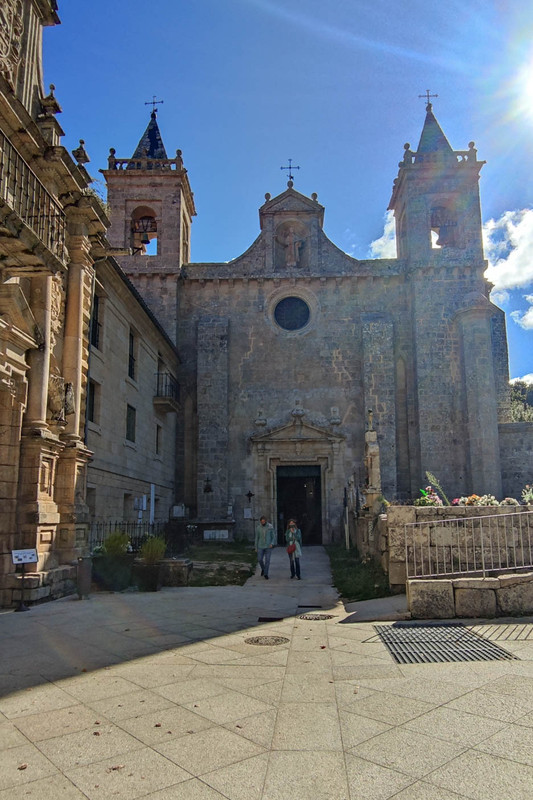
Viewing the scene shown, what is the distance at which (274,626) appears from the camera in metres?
7.48

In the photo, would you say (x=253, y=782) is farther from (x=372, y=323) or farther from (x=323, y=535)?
(x=372, y=323)

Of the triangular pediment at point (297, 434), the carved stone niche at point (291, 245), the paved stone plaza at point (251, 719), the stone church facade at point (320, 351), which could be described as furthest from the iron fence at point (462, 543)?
the carved stone niche at point (291, 245)

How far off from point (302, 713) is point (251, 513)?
772 inches

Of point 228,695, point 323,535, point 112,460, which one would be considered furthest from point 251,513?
point 228,695

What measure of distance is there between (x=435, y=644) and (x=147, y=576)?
5998 mm

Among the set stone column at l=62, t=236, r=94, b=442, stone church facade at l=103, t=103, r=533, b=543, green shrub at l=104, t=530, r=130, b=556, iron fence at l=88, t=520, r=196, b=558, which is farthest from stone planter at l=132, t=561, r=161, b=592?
stone church facade at l=103, t=103, r=533, b=543

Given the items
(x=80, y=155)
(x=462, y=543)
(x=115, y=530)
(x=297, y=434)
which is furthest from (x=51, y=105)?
(x=297, y=434)

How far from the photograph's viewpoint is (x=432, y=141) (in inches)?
1045

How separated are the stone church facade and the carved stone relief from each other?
14333 millimetres

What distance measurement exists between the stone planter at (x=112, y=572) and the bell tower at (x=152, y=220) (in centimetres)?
1451

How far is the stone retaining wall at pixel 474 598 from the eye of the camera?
743cm

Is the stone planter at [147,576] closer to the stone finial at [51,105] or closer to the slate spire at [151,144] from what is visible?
the stone finial at [51,105]

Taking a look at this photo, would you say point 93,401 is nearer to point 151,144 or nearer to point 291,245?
→ point 291,245

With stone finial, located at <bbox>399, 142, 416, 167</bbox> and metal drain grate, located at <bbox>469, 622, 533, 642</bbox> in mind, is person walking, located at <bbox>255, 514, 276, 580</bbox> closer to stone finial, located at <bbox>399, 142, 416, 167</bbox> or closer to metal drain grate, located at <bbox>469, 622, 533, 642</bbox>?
metal drain grate, located at <bbox>469, 622, 533, 642</bbox>
